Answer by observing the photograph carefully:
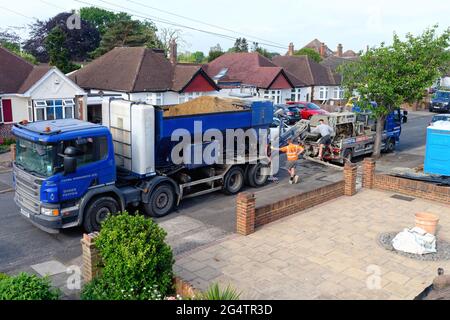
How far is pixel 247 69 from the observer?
40.1m

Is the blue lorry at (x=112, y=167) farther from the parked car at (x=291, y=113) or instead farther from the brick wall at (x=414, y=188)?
the parked car at (x=291, y=113)

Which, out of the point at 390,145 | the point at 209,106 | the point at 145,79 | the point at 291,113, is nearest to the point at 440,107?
the point at 291,113

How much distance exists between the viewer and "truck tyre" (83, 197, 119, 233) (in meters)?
10.7

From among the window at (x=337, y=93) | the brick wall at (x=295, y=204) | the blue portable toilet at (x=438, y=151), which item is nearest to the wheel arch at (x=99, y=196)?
the brick wall at (x=295, y=204)

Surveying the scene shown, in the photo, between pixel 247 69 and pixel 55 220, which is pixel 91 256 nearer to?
pixel 55 220

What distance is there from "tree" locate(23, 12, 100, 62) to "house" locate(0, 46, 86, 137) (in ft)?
121

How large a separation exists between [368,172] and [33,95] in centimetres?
1700

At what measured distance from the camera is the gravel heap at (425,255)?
370 inches

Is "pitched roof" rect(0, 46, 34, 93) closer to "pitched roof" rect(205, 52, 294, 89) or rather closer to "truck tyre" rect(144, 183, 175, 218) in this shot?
"truck tyre" rect(144, 183, 175, 218)

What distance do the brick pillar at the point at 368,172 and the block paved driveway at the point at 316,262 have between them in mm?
2532

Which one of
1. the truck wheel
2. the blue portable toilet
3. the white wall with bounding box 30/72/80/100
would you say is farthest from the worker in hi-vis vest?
the white wall with bounding box 30/72/80/100

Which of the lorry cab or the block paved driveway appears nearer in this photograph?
the block paved driveway

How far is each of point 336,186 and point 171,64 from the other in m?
21.5
